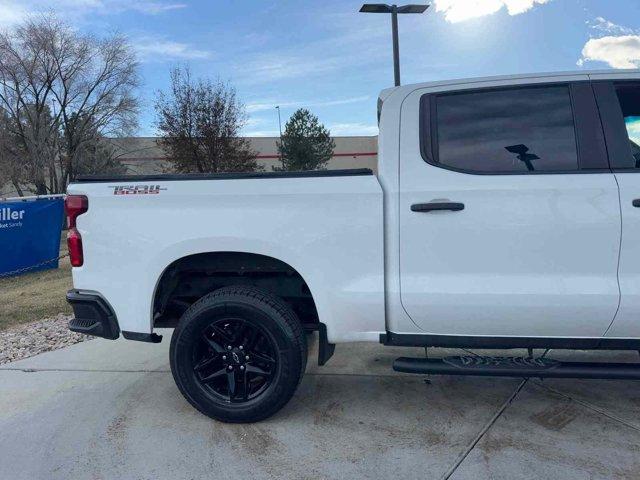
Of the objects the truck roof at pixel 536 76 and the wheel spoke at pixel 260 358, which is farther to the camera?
the wheel spoke at pixel 260 358

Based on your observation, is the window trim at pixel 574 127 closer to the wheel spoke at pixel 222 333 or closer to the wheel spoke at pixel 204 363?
the wheel spoke at pixel 222 333

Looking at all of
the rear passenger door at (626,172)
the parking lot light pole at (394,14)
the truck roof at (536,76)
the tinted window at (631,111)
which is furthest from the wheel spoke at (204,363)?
the parking lot light pole at (394,14)

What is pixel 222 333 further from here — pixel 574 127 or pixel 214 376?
pixel 574 127

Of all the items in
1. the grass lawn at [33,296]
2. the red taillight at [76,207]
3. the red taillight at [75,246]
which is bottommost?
the grass lawn at [33,296]

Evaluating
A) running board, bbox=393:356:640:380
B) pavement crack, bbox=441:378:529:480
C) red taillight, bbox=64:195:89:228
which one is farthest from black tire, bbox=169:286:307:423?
pavement crack, bbox=441:378:529:480

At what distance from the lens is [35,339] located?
5312mm

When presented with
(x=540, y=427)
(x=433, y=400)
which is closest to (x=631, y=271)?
(x=540, y=427)

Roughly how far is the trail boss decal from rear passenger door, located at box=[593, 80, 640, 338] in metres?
2.68

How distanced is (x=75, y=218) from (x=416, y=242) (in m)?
2.15

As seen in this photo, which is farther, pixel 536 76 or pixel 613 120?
pixel 536 76

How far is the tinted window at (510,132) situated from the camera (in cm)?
287

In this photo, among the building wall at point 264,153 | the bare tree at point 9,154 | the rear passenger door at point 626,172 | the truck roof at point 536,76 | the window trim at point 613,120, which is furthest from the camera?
the building wall at point 264,153

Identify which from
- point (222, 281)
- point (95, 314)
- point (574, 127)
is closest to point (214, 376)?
point (222, 281)

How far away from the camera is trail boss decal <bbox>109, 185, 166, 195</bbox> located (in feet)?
10.2
